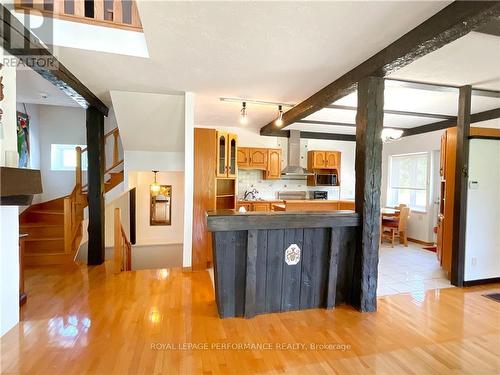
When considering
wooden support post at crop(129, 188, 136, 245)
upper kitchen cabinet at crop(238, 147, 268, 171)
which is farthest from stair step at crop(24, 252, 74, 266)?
upper kitchen cabinet at crop(238, 147, 268, 171)

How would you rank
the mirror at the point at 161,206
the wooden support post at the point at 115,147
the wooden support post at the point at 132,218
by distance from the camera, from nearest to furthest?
the wooden support post at the point at 115,147, the wooden support post at the point at 132,218, the mirror at the point at 161,206

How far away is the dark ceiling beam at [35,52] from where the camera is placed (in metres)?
2.01

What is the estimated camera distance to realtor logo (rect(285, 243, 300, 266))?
8.85ft

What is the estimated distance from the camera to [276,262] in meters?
2.67

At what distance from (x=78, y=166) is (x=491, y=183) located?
6748mm

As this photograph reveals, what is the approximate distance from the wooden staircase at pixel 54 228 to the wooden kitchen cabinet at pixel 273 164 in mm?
3435

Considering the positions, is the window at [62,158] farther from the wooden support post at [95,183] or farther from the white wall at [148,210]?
the wooden support post at [95,183]

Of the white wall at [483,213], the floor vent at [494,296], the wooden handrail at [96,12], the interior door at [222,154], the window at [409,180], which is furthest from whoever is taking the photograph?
the window at [409,180]

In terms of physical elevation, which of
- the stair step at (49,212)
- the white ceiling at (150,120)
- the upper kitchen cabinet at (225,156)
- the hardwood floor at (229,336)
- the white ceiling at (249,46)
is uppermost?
the white ceiling at (249,46)

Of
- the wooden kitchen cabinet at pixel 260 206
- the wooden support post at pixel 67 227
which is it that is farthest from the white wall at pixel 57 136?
the wooden kitchen cabinet at pixel 260 206

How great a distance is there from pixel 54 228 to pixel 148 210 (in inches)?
92.7

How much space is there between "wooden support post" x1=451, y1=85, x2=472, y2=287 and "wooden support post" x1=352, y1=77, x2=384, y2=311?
159 cm

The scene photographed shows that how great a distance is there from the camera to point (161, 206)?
6695 millimetres

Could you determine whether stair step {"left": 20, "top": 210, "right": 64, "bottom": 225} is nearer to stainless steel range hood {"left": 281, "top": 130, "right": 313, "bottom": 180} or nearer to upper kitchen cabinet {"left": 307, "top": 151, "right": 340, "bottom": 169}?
stainless steel range hood {"left": 281, "top": 130, "right": 313, "bottom": 180}
